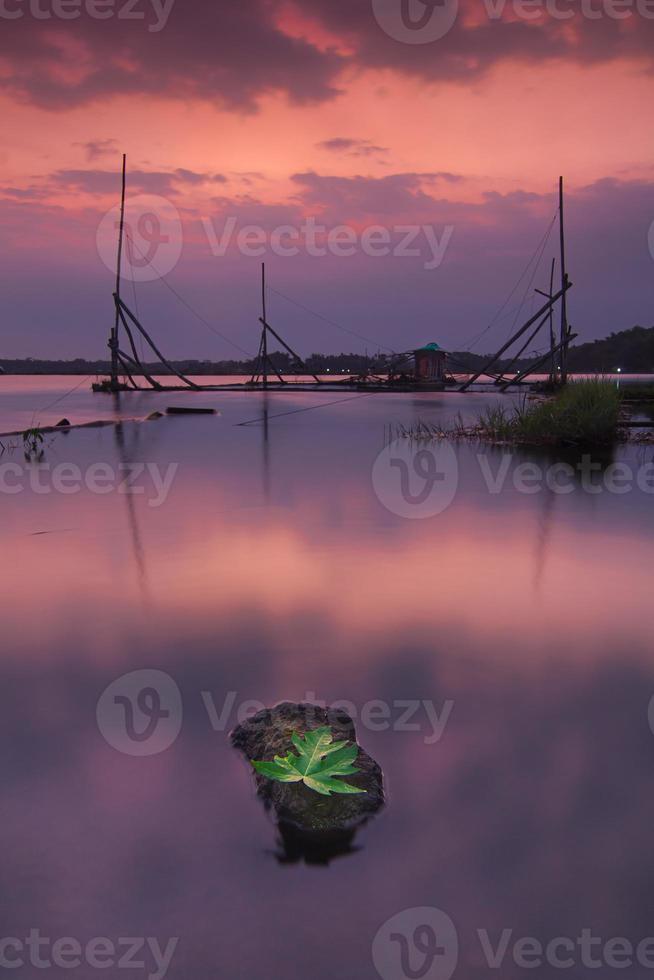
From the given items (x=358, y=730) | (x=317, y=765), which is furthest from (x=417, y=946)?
(x=358, y=730)

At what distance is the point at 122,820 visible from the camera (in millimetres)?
3182

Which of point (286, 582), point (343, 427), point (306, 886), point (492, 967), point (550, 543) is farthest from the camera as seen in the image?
point (343, 427)

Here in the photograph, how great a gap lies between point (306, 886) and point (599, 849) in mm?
1304

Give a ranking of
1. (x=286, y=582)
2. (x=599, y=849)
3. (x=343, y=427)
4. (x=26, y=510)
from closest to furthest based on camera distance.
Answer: (x=599, y=849)
(x=286, y=582)
(x=26, y=510)
(x=343, y=427)

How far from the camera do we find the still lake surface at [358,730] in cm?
264

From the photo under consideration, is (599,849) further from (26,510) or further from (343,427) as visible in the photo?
(343,427)

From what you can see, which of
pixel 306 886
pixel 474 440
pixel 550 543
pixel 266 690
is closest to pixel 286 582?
pixel 266 690

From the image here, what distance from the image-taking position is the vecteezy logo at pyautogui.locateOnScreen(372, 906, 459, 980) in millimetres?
2439

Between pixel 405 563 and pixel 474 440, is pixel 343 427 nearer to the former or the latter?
pixel 474 440

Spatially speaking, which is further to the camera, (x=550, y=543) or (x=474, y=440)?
(x=474, y=440)
